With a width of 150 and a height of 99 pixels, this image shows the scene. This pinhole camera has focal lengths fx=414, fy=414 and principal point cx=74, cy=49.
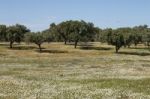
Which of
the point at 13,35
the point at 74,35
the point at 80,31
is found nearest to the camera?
the point at 13,35

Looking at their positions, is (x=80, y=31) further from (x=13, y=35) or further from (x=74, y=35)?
(x=13, y=35)

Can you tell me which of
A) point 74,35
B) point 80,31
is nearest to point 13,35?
point 74,35

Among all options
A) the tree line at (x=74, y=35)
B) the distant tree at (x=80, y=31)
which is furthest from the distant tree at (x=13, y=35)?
the distant tree at (x=80, y=31)

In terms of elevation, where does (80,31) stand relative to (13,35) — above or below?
above

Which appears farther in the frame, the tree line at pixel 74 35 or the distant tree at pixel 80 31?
the distant tree at pixel 80 31

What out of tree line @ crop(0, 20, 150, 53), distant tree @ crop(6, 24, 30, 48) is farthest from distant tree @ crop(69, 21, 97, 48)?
distant tree @ crop(6, 24, 30, 48)

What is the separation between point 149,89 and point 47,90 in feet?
28.1

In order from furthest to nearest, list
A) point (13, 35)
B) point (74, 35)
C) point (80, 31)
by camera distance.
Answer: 1. point (80, 31)
2. point (74, 35)
3. point (13, 35)

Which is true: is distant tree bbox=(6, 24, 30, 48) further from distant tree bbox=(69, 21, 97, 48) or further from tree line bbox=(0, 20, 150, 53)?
distant tree bbox=(69, 21, 97, 48)

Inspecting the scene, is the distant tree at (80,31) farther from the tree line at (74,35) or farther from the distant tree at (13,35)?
the distant tree at (13,35)

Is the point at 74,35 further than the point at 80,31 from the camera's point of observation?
No

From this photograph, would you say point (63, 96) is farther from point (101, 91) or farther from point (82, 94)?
point (101, 91)

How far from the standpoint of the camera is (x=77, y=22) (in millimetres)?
154875

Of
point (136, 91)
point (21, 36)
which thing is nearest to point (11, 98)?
point (136, 91)
